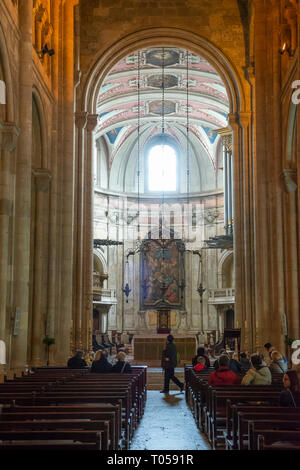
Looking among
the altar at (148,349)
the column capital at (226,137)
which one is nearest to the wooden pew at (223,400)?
the altar at (148,349)

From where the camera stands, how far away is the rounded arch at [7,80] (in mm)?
13344

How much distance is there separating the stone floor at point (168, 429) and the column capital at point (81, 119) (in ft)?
42.8

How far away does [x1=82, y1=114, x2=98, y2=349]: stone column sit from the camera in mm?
23039

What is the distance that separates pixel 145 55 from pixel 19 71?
1542cm

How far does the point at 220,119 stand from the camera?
117 ft

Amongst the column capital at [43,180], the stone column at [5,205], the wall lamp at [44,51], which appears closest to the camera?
the stone column at [5,205]

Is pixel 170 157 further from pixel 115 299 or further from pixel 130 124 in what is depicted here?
pixel 115 299

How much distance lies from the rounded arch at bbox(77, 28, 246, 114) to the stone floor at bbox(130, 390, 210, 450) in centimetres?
1393

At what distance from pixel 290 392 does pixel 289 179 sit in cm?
1148

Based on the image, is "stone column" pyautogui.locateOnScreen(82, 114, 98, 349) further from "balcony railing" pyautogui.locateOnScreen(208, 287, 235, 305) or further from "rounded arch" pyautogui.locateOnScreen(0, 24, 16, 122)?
"balcony railing" pyautogui.locateOnScreen(208, 287, 235, 305)

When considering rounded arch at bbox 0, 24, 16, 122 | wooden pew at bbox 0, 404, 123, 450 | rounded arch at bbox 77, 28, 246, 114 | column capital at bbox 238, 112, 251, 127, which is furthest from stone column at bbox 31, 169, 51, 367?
wooden pew at bbox 0, 404, 123, 450

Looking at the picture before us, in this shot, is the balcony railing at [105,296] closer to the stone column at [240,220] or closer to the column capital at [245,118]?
the stone column at [240,220]

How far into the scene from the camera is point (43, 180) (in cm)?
1881

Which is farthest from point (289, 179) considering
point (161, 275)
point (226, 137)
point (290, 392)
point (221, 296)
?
point (161, 275)
